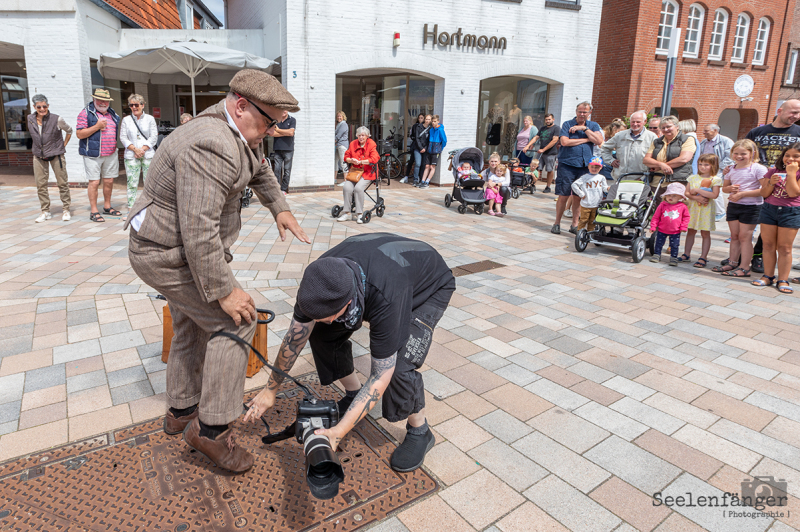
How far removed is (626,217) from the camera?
7.17 meters

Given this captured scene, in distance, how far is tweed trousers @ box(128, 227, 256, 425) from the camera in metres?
2.26

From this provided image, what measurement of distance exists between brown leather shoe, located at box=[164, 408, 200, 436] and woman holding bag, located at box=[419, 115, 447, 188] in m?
11.0

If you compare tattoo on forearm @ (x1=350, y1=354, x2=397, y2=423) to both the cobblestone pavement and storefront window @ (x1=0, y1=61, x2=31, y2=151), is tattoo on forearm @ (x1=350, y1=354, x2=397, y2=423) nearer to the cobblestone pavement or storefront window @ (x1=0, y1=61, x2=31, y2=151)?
the cobblestone pavement

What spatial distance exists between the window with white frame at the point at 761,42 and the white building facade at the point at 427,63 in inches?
433

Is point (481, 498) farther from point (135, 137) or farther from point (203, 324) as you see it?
point (135, 137)

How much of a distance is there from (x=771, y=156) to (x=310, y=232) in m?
6.27

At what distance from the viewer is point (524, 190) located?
13805mm

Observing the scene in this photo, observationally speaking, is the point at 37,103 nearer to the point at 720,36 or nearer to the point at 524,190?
the point at 524,190

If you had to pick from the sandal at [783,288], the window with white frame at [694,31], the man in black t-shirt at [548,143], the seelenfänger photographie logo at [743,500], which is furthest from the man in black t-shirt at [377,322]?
the window with white frame at [694,31]

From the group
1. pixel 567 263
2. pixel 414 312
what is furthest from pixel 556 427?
pixel 567 263

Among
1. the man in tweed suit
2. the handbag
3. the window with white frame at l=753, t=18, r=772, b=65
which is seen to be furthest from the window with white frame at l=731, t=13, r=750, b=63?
the man in tweed suit

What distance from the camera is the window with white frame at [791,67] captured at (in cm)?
2225

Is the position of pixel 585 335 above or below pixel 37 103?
below

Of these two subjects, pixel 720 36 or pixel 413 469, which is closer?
→ pixel 413 469
